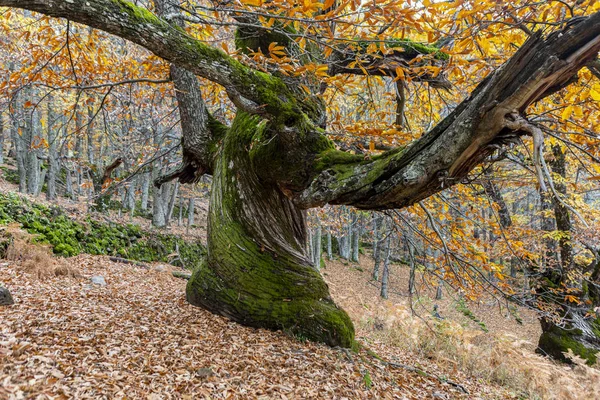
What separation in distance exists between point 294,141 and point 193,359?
2.42 m

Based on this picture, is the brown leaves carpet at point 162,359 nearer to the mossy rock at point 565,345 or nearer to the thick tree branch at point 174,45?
the thick tree branch at point 174,45

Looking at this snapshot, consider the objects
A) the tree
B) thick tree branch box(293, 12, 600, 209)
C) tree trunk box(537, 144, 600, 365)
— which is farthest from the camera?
tree trunk box(537, 144, 600, 365)

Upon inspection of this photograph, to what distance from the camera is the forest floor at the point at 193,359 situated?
2.41 m

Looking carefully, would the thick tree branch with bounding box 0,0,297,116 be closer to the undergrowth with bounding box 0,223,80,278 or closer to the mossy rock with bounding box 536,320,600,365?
the undergrowth with bounding box 0,223,80,278

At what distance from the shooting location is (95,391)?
7.25 ft

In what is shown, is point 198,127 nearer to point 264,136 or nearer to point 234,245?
point 264,136

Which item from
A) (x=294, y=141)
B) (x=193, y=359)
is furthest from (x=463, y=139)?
(x=193, y=359)

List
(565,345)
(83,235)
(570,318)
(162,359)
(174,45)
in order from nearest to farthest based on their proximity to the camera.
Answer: (174,45)
(162,359)
(565,345)
(570,318)
(83,235)

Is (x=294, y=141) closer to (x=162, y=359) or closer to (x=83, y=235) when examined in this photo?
(x=162, y=359)

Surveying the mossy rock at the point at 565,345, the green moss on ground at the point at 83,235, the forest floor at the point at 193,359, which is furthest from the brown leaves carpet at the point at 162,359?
the mossy rock at the point at 565,345

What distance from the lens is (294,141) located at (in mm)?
Result: 3553

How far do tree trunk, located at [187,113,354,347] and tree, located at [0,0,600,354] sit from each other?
0.05 feet

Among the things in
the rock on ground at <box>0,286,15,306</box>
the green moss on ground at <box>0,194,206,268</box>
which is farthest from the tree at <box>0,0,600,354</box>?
the green moss on ground at <box>0,194,206,268</box>

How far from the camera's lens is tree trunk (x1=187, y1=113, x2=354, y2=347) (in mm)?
3857
